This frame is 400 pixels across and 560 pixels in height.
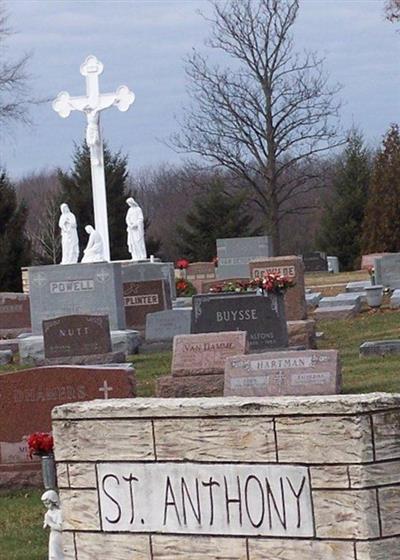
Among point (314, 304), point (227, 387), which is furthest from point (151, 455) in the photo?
point (314, 304)

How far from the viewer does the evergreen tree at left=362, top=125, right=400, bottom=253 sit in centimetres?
Answer: 4384

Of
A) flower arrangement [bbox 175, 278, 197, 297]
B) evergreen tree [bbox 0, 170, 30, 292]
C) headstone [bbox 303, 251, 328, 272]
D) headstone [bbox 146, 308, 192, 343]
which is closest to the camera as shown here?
headstone [bbox 146, 308, 192, 343]

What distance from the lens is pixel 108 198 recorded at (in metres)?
46.9

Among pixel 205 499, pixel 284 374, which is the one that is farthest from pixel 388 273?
pixel 205 499

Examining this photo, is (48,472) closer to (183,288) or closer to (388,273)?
(388,273)

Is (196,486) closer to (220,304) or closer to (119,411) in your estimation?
(119,411)

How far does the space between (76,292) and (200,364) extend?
855 centimetres

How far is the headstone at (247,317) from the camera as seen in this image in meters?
18.4

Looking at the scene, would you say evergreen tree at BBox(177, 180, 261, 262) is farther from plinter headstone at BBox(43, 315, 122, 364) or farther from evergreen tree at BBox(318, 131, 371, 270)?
plinter headstone at BBox(43, 315, 122, 364)

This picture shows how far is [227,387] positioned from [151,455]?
7.07 metres

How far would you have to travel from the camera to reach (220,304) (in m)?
18.8

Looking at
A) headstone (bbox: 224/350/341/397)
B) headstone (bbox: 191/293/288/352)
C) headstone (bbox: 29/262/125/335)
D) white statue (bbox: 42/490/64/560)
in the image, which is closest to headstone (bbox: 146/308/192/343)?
headstone (bbox: 29/262/125/335)

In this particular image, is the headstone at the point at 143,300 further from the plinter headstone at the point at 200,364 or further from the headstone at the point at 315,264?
the headstone at the point at 315,264

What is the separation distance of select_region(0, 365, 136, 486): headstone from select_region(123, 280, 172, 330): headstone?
42.7ft
